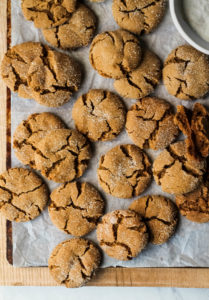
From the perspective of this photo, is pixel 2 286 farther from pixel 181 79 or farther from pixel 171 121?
pixel 181 79

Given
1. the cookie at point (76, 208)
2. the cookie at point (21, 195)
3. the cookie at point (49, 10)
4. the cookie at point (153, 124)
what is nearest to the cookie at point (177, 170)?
the cookie at point (153, 124)

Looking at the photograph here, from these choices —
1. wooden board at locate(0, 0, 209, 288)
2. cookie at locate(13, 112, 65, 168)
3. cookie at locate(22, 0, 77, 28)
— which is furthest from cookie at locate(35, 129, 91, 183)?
cookie at locate(22, 0, 77, 28)

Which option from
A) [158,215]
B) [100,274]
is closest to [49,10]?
[158,215]

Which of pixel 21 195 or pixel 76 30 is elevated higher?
pixel 76 30

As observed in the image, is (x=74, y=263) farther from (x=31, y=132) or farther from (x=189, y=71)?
(x=189, y=71)

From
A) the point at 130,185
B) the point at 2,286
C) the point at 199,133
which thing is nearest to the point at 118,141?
the point at 130,185

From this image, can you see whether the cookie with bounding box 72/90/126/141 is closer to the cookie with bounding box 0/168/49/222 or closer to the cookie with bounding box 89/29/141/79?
the cookie with bounding box 89/29/141/79

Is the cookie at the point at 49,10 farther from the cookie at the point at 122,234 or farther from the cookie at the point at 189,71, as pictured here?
the cookie at the point at 122,234

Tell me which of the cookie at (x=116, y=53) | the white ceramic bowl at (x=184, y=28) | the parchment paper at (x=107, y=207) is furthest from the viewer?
the parchment paper at (x=107, y=207)
